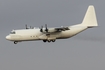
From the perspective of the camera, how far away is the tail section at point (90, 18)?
5803cm

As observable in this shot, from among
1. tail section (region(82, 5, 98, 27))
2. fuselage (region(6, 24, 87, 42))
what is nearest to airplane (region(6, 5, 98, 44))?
fuselage (region(6, 24, 87, 42))

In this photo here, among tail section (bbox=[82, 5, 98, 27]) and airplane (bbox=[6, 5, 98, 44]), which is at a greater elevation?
tail section (bbox=[82, 5, 98, 27])

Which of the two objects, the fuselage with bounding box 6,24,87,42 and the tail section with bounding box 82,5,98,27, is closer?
the fuselage with bounding box 6,24,87,42

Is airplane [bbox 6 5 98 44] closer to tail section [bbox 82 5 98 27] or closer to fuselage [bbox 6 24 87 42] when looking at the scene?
Answer: fuselage [bbox 6 24 87 42]

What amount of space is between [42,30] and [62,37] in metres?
3.32

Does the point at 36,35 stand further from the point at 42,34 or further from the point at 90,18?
the point at 90,18

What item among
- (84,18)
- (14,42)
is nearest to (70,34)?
(84,18)

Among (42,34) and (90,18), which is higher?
(90,18)

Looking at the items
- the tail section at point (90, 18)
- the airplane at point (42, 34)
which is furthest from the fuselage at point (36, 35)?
the tail section at point (90, 18)

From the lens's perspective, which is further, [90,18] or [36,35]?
[90,18]

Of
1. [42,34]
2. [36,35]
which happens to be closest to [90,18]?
[42,34]

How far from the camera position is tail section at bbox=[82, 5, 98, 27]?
190 feet

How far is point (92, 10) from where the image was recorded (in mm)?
58875

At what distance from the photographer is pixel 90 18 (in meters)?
58.6
